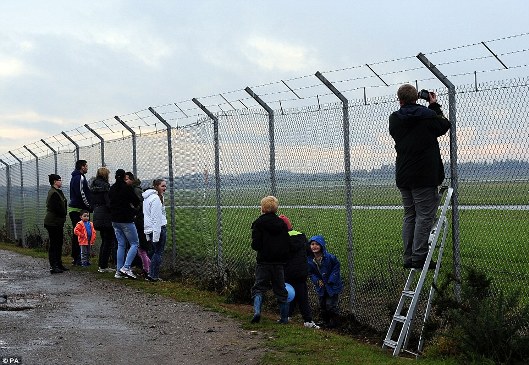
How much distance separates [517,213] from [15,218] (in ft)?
70.6

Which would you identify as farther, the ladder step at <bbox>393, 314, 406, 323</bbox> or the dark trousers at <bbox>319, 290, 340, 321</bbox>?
the dark trousers at <bbox>319, 290, 340, 321</bbox>

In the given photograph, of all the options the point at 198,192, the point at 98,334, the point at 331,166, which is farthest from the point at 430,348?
the point at 198,192

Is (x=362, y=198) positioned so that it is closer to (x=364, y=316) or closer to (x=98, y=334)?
(x=364, y=316)

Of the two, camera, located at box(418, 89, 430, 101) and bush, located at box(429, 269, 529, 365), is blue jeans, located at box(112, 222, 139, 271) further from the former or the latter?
bush, located at box(429, 269, 529, 365)

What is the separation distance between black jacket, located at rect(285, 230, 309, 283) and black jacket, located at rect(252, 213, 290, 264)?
0.57 ft

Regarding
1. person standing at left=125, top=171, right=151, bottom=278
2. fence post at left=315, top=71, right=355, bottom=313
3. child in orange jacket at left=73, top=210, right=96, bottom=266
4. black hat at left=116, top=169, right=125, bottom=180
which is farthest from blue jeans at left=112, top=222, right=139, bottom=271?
fence post at left=315, top=71, right=355, bottom=313

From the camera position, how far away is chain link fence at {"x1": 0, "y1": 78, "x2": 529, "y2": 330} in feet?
24.3

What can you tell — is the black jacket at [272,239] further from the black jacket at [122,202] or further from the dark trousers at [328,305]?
the black jacket at [122,202]

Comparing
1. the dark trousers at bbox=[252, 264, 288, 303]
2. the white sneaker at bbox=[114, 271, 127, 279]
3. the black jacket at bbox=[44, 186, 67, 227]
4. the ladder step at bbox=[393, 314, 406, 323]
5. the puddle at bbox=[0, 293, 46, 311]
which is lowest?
the puddle at bbox=[0, 293, 46, 311]

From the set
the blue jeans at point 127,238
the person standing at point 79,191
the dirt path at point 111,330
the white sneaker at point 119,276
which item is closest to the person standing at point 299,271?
the dirt path at point 111,330

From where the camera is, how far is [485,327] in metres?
6.56

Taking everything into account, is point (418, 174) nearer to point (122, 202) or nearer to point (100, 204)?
→ point (122, 202)

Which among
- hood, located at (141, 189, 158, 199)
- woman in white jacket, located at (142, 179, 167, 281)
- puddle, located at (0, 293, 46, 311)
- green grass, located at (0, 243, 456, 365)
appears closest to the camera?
green grass, located at (0, 243, 456, 365)

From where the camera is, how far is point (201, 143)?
13.4 metres
